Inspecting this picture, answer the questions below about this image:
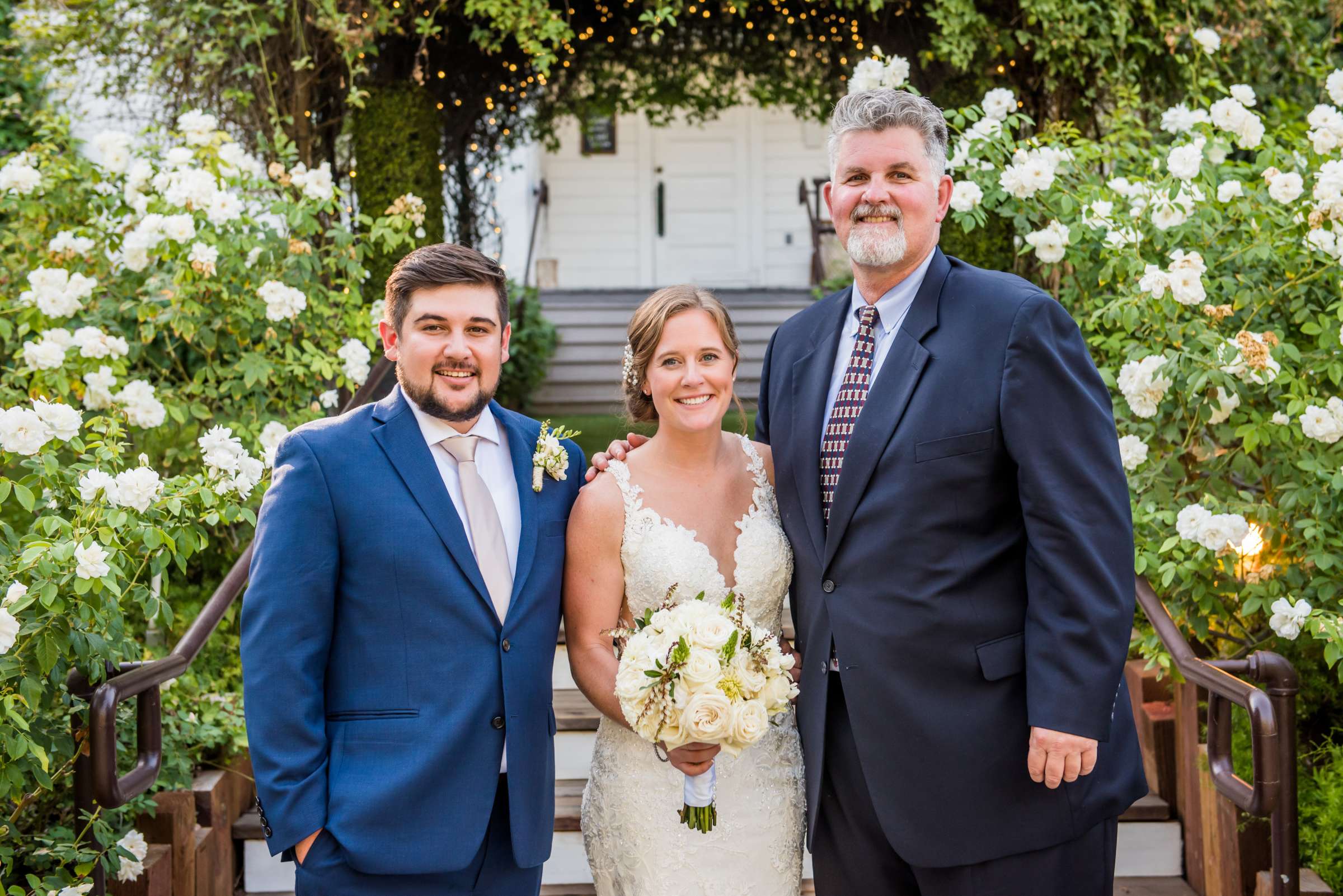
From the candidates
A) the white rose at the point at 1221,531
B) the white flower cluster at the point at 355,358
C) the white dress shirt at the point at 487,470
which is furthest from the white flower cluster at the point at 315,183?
the white rose at the point at 1221,531

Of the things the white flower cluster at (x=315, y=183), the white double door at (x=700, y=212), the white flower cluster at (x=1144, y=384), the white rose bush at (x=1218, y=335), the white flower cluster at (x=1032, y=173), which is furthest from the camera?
the white double door at (x=700, y=212)

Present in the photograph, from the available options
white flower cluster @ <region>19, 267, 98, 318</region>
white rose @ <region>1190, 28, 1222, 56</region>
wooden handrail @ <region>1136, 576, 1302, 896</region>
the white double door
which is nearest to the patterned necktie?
wooden handrail @ <region>1136, 576, 1302, 896</region>

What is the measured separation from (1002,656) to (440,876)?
1.21 metres

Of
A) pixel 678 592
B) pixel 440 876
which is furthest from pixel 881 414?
pixel 440 876

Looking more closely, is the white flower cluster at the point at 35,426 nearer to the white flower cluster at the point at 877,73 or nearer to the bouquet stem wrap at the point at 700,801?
the bouquet stem wrap at the point at 700,801

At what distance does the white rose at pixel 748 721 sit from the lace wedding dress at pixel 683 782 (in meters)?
0.38

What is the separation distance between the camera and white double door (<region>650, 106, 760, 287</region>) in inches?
486

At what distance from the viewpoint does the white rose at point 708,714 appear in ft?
7.00

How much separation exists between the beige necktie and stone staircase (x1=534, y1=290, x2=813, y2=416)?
19.5ft

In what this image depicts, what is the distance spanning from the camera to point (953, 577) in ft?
7.34

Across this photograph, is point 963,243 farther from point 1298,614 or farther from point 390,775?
point 390,775

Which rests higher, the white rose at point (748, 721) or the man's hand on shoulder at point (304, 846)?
the white rose at point (748, 721)

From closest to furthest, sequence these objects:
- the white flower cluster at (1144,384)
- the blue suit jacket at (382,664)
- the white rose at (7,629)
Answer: the blue suit jacket at (382,664), the white rose at (7,629), the white flower cluster at (1144,384)

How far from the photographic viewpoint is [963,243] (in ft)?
18.9
